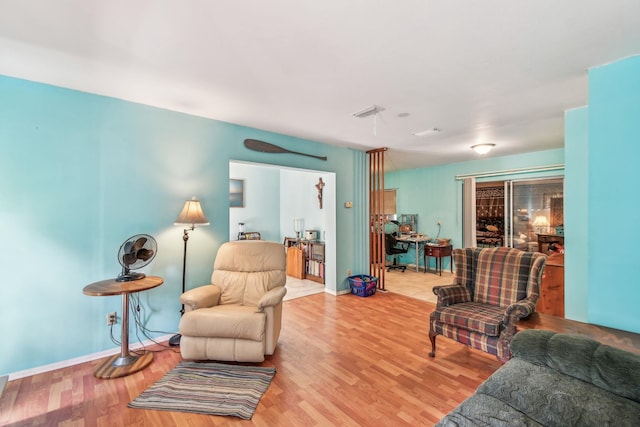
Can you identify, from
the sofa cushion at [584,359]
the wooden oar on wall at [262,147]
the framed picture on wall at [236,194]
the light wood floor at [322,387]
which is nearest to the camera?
the sofa cushion at [584,359]

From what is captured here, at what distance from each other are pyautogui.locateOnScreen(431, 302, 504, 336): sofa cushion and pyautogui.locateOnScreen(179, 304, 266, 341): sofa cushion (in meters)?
1.61

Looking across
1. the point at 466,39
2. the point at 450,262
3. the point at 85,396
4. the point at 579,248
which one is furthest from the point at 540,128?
the point at 85,396

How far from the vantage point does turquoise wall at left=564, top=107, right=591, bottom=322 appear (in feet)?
8.26

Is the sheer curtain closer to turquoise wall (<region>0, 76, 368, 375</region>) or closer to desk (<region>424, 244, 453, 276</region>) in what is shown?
desk (<region>424, 244, 453, 276</region>)

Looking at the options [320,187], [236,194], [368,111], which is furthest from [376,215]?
[236,194]

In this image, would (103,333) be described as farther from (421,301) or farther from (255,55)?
(421,301)

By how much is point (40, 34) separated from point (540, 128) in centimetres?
486

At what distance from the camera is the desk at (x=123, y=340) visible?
2.21 m

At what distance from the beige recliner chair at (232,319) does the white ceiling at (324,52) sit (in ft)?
5.98

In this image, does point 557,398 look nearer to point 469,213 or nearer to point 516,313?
point 516,313

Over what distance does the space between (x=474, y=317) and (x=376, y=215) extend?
9.42ft

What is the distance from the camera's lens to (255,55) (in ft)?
6.16

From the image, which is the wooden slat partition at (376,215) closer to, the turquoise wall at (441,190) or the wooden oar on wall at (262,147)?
the wooden oar on wall at (262,147)

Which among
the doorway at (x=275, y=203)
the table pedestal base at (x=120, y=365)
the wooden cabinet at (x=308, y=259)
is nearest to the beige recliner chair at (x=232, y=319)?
the table pedestal base at (x=120, y=365)
